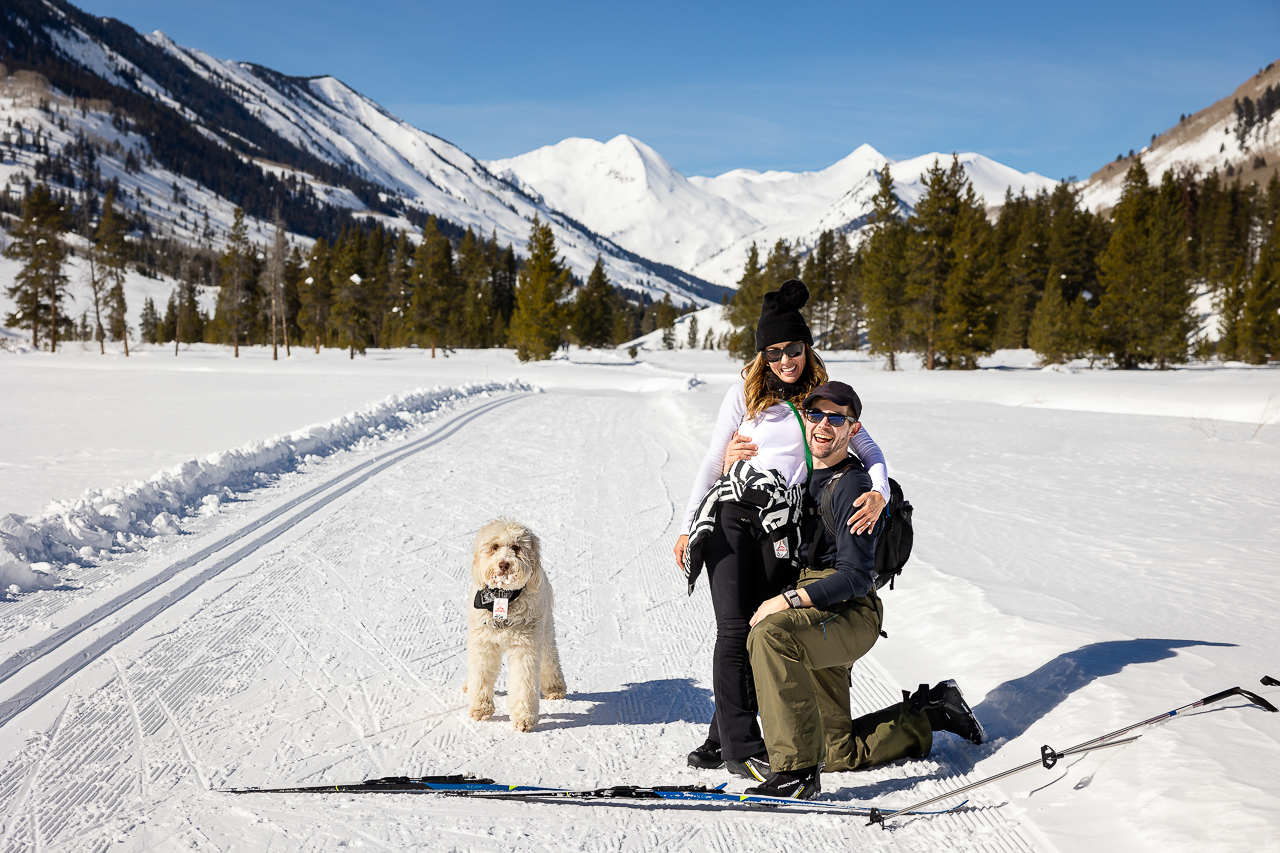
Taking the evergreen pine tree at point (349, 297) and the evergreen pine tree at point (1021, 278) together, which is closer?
the evergreen pine tree at point (1021, 278)

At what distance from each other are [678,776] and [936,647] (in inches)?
88.3

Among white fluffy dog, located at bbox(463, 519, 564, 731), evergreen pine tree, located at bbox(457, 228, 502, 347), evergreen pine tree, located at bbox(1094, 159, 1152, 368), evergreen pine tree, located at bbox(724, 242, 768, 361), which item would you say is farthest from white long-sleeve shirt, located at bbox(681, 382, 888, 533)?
evergreen pine tree, located at bbox(457, 228, 502, 347)

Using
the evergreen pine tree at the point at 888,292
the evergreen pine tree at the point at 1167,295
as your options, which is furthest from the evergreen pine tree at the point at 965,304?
the evergreen pine tree at the point at 1167,295

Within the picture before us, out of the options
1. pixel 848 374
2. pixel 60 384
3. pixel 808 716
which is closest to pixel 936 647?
pixel 808 716

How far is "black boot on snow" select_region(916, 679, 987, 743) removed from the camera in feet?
11.0

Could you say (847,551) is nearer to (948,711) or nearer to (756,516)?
(756,516)

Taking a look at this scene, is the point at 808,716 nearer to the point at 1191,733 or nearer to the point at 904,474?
the point at 1191,733

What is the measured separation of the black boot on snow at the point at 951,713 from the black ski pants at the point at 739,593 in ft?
2.92

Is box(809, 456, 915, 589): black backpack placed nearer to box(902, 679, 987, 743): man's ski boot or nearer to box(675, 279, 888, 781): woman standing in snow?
box(675, 279, 888, 781): woman standing in snow

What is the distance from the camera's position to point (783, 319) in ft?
10.8

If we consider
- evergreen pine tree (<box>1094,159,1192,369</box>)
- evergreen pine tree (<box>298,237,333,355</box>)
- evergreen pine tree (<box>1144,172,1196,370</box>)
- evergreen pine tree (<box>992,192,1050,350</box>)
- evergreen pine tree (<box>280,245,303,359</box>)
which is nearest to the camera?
evergreen pine tree (<box>1144,172,1196,370</box>)

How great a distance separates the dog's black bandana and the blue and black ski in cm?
80

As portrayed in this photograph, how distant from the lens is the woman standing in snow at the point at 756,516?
10.1 ft

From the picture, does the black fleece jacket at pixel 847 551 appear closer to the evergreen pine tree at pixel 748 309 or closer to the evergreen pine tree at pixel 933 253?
the evergreen pine tree at pixel 933 253
